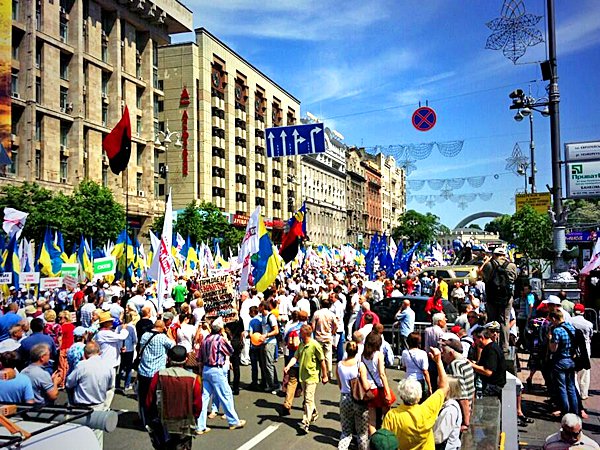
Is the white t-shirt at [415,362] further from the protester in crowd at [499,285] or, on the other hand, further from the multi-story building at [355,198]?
the multi-story building at [355,198]

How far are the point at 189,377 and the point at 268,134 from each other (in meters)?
9.06

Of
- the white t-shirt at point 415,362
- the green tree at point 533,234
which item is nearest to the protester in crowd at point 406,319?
the white t-shirt at point 415,362

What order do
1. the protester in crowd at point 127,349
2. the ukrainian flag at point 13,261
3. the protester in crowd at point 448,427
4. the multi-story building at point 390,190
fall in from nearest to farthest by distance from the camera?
1. the protester in crowd at point 448,427
2. the protester in crowd at point 127,349
3. the ukrainian flag at point 13,261
4. the multi-story building at point 390,190

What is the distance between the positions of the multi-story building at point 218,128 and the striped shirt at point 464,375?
44272 millimetres

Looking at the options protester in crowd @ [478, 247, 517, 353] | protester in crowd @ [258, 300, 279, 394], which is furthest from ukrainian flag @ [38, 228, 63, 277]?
protester in crowd @ [478, 247, 517, 353]

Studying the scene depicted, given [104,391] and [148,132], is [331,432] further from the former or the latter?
[148,132]

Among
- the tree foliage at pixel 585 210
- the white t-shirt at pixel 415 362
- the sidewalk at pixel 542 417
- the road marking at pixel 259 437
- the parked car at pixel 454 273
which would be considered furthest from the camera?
the tree foliage at pixel 585 210

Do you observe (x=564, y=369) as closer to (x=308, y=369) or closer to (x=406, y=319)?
(x=308, y=369)

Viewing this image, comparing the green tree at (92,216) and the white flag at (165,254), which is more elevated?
the green tree at (92,216)

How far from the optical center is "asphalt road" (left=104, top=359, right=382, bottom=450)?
8.04 meters

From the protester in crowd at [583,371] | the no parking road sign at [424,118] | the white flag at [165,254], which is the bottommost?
the protester in crowd at [583,371]

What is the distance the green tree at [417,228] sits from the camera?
116 metres

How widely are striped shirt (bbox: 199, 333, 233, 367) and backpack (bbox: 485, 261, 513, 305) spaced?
4744 millimetres

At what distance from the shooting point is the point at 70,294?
18.6 m
